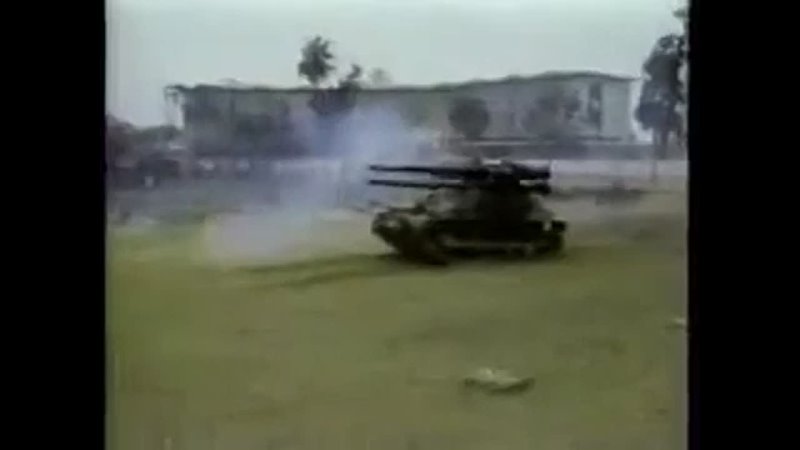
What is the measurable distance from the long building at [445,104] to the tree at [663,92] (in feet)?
0.06

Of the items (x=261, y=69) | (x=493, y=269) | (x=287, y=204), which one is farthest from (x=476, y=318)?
(x=261, y=69)

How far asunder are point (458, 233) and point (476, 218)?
0.02 metres

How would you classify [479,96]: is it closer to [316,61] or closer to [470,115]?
[470,115]

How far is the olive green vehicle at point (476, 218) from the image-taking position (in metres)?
1.07

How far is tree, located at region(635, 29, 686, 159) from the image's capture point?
1055 millimetres

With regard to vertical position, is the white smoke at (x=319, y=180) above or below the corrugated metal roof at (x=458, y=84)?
below

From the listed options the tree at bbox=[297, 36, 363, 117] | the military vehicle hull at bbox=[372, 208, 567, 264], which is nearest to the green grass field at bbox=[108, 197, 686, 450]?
the military vehicle hull at bbox=[372, 208, 567, 264]

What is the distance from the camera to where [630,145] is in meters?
1.07

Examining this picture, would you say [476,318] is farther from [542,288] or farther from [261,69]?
[261,69]

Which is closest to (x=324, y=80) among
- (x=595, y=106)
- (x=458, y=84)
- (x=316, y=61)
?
(x=316, y=61)

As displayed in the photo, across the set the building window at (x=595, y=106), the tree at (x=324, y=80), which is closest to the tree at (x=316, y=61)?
the tree at (x=324, y=80)

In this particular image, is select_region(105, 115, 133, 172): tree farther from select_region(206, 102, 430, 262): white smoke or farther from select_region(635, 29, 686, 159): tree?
select_region(635, 29, 686, 159): tree

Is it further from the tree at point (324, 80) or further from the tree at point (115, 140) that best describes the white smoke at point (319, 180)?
the tree at point (115, 140)
